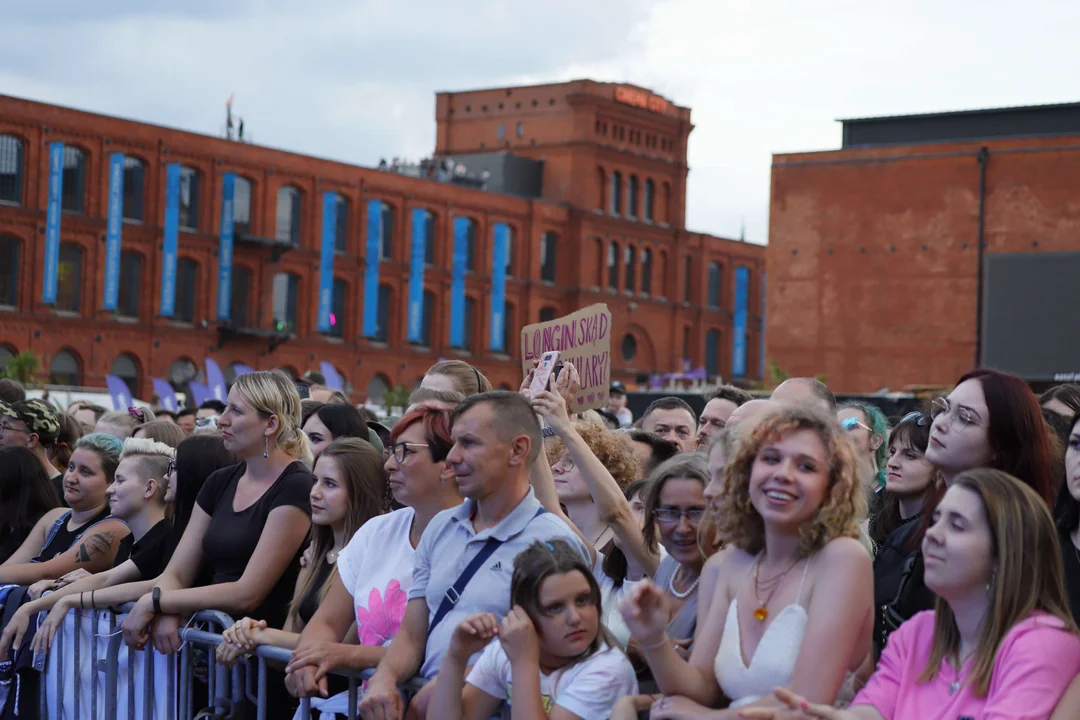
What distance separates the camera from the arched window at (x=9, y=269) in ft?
163

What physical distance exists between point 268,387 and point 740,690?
3.38 m

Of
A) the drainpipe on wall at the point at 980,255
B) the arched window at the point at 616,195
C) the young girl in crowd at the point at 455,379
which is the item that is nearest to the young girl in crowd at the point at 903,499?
the young girl in crowd at the point at 455,379

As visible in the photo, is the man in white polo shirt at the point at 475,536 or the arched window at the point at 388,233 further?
the arched window at the point at 388,233

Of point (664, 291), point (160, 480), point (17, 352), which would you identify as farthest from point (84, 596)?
point (664, 291)

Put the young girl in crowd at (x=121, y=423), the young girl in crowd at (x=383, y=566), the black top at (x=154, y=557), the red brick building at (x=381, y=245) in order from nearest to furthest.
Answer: the young girl in crowd at (x=383, y=566) → the black top at (x=154, y=557) → the young girl in crowd at (x=121, y=423) → the red brick building at (x=381, y=245)

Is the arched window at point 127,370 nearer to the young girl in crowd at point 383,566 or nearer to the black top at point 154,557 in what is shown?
the black top at point 154,557

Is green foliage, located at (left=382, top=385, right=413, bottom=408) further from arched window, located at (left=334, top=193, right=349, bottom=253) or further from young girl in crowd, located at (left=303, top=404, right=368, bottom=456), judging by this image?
young girl in crowd, located at (left=303, top=404, right=368, bottom=456)

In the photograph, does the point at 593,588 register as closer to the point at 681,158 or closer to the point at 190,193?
the point at 190,193

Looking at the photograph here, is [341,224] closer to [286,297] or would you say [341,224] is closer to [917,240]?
[286,297]

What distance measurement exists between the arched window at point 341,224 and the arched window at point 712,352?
72.6 ft

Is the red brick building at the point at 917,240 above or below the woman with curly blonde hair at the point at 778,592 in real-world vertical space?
above

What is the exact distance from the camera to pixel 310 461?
23.3 feet

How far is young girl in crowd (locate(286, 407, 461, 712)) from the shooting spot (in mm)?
5434

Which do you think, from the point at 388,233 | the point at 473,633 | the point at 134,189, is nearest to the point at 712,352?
the point at 388,233
